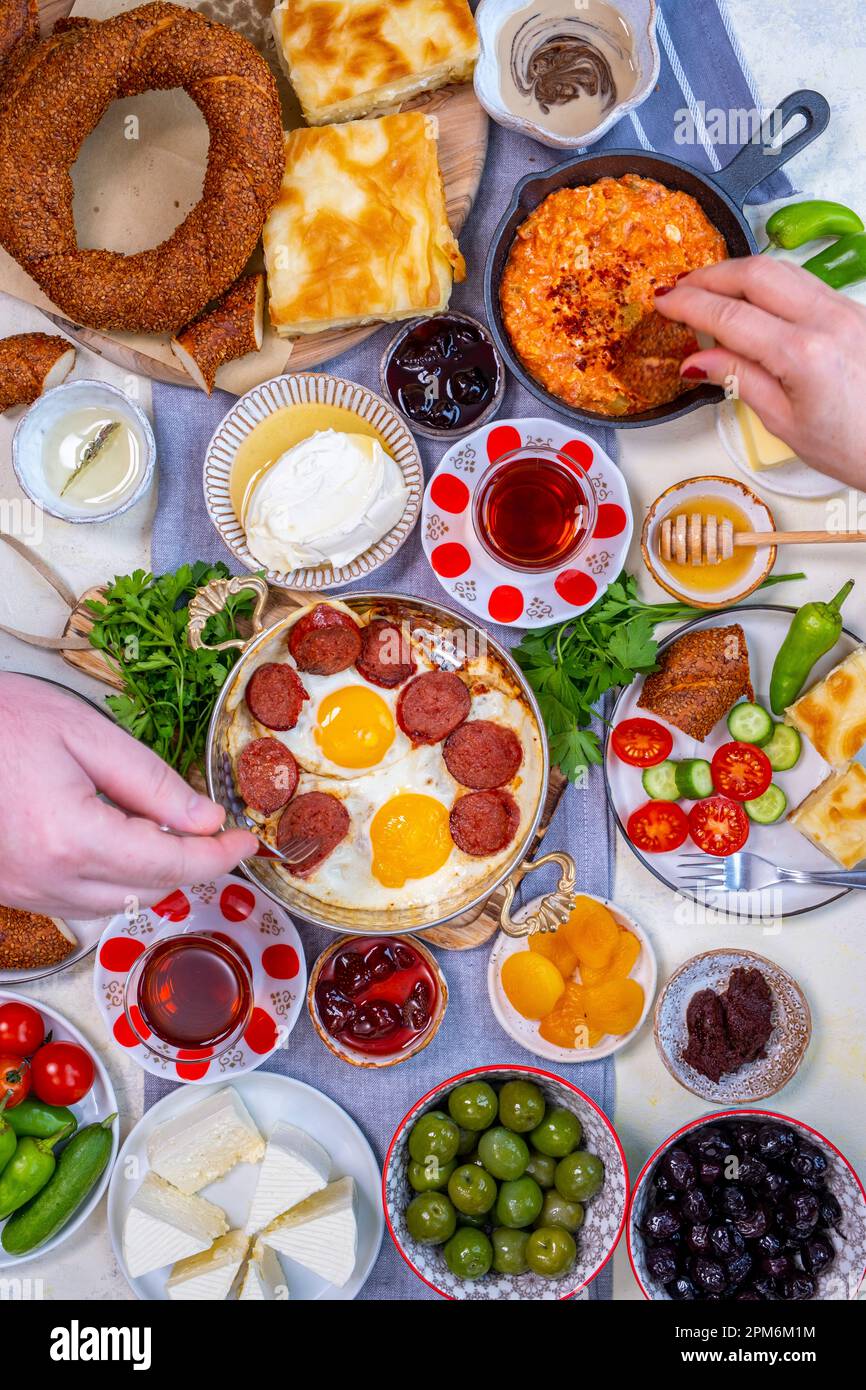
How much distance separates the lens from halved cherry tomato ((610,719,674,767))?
11.0ft

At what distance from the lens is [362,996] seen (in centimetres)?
334

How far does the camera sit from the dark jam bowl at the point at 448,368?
3.40 meters

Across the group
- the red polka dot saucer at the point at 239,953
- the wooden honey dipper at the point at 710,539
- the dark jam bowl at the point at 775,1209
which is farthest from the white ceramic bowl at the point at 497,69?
the dark jam bowl at the point at 775,1209

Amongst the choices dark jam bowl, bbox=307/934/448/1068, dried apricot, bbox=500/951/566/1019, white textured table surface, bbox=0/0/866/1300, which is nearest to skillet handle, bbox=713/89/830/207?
white textured table surface, bbox=0/0/866/1300

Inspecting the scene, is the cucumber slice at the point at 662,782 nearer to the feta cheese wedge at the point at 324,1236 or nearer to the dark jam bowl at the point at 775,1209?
the dark jam bowl at the point at 775,1209

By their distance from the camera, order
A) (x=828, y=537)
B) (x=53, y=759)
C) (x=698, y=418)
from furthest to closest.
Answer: (x=698, y=418)
(x=828, y=537)
(x=53, y=759)

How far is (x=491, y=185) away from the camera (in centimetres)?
348

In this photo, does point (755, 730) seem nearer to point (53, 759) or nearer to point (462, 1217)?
point (462, 1217)

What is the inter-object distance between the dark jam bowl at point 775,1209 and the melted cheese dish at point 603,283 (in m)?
2.23

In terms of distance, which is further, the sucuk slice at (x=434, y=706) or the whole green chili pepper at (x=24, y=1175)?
the whole green chili pepper at (x=24, y=1175)

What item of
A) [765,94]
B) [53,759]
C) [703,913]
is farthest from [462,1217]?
[765,94]

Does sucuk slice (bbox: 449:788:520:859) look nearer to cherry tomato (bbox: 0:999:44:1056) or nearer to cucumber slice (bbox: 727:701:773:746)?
cucumber slice (bbox: 727:701:773:746)

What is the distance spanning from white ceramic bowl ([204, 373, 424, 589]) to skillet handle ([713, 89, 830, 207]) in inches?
48.5
